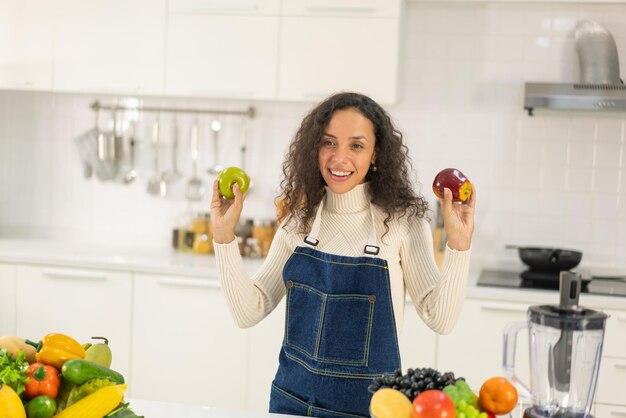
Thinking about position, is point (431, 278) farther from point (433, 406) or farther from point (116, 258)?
point (116, 258)

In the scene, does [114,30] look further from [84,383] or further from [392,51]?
[84,383]

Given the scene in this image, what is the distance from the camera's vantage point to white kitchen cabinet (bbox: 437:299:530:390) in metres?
3.49

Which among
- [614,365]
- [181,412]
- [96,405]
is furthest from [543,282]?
[96,405]

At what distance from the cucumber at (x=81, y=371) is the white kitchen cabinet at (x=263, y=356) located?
6.80 ft

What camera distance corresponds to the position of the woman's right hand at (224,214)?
213 cm

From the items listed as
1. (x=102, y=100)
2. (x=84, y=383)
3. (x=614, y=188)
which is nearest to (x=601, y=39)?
(x=614, y=188)

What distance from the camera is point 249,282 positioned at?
7.25ft

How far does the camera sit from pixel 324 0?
3850 millimetres

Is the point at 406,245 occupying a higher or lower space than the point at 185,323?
higher

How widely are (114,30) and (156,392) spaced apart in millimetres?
1634

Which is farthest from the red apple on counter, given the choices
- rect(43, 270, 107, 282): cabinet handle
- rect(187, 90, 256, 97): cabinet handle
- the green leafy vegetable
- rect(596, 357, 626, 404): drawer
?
rect(43, 270, 107, 282): cabinet handle

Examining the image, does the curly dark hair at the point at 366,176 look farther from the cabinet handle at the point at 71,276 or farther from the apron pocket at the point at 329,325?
the cabinet handle at the point at 71,276

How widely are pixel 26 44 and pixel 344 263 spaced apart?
2578 millimetres

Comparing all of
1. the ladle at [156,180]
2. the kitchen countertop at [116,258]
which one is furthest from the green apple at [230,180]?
the ladle at [156,180]
